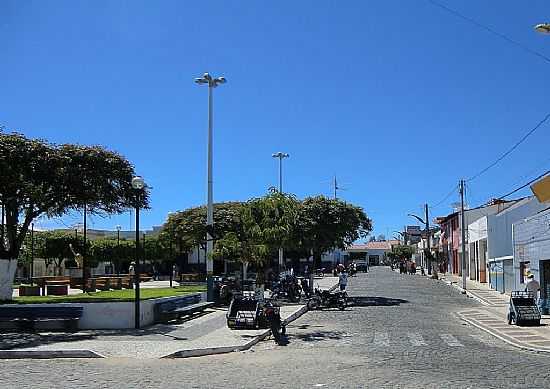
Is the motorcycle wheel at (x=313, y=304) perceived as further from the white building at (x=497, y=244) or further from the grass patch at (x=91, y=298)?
the white building at (x=497, y=244)

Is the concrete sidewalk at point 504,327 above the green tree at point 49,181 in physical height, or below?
below

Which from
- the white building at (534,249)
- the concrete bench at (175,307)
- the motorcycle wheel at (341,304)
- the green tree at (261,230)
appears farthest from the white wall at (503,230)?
the concrete bench at (175,307)

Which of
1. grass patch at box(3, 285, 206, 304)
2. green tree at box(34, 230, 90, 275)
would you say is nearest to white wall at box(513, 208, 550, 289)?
grass patch at box(3, 285, 206, 304)

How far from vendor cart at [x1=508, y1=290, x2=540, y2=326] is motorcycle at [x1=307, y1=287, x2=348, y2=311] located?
8201 millimetres

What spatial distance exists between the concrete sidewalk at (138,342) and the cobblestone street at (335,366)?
2.01 ft

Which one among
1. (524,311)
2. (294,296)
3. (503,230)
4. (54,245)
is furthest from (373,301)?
(54,245)

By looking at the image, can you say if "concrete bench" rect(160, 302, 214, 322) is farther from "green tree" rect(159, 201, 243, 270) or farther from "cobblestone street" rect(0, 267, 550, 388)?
"green tree" rect(159, 201, 243, 270)

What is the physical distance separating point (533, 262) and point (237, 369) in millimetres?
19272

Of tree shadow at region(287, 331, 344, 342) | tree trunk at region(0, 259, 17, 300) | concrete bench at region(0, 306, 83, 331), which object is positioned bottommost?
tree shadow at region(287, 331, 344, 342)

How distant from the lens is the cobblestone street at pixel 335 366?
12.0 meters

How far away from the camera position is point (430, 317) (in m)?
26.0

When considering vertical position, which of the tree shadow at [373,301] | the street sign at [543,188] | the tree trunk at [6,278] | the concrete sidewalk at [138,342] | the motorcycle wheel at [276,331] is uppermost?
the street sign at [543,188]

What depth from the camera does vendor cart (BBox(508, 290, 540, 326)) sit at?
21844mm

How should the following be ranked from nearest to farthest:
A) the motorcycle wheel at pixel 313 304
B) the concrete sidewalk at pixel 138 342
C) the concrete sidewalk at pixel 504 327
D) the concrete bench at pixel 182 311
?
the concrete sidewalk at pixel 138 342
the concrete sidewalk at pixel 504 327
the concrete bench at pixel 182 311
the motorcycle wheel at pixel 313 304
